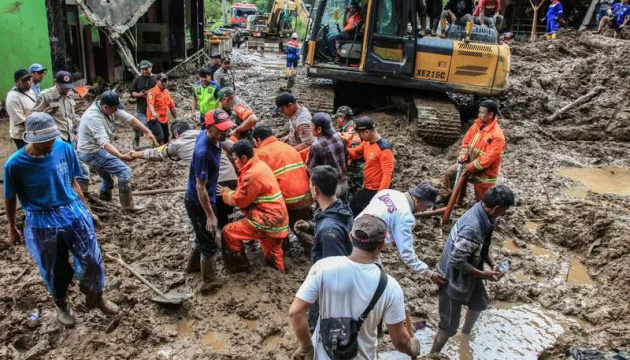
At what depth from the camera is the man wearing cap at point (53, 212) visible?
334 centimetres

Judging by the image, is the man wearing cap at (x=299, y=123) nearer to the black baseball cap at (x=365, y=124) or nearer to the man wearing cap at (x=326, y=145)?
the man wearing cap at (x=326, y=145)

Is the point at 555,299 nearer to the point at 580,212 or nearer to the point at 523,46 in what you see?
the point at 580,212

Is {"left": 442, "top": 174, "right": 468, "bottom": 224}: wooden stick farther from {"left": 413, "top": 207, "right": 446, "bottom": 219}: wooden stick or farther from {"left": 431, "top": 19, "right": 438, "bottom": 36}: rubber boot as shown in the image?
{"left": 431, "top": 19, "right": 438, "bottom": 36}: rubber boot

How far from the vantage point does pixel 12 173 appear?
3336 millimetres

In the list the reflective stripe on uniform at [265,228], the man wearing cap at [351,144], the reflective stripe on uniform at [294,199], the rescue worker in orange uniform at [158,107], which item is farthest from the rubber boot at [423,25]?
the reflective stripe on uniform at [265,228]

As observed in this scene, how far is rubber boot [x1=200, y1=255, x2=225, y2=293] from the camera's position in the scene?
4.36 m

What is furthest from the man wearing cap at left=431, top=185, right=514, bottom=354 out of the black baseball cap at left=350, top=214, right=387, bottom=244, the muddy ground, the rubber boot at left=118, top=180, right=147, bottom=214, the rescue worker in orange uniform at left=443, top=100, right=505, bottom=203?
the rubber boot at left=118, top=180, right=147, bottom=214

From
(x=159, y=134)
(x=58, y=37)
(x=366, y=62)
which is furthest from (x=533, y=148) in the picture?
(x=58, y=37)

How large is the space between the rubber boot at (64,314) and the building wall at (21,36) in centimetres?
753

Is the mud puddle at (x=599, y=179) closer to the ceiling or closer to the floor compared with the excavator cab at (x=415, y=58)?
closer to the floor

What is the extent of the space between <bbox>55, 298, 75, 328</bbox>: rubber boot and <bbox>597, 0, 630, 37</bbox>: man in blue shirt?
688 inches

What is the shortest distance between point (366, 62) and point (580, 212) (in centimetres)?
438

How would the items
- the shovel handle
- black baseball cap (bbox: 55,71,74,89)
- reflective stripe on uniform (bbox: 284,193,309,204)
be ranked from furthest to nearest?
1. black baseball cap (bbox: 55,71,74,89)
2. reflective stripe on uniform (bbox: 284,193,309,204)
3. the shovel handle

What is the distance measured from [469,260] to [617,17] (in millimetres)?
16986
